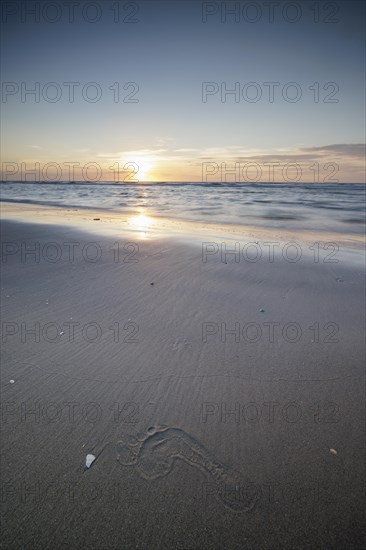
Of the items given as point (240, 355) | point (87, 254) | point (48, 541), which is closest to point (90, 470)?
point (48, 541)

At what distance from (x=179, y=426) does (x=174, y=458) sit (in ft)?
0.84

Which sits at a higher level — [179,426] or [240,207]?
[240,207]

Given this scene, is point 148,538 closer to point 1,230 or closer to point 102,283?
point 102,283

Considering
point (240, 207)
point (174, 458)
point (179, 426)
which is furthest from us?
point (240, 207)

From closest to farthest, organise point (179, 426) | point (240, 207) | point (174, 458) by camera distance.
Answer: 1. point (174, 458)
2. point (179, 426)
3. point (240, 207)

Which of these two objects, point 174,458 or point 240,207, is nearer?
point 174,458

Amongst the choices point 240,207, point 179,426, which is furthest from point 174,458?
point 240,207

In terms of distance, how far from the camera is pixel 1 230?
8.43m

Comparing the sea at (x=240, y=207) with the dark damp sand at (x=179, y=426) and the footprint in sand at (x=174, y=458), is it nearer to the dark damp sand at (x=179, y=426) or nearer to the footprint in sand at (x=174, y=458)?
the dark damp sand at (x=179, y=426)

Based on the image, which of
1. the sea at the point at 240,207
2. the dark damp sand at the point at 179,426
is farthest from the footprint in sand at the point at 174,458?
the sea at the point at 240,207

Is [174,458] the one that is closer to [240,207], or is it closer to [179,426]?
[179,426]

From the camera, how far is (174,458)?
77.6 inches

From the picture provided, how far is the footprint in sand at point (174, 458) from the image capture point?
5.85ft

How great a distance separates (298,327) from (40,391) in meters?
2.75
